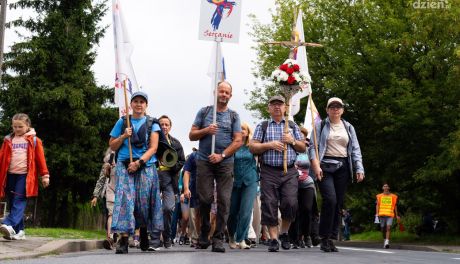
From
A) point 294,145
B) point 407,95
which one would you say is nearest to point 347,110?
point 407,95

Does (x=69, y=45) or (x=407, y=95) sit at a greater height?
(x=69, y=45)

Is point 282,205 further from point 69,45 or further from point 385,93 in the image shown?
point 69,45

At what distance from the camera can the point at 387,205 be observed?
824 inches

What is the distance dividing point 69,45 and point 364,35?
14357mm

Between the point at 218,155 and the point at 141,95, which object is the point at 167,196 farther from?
the point at 141,95

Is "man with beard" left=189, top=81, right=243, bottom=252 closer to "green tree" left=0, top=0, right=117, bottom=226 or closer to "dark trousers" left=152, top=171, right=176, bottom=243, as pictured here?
"dark trousers" left=152, top=171, right=176, bottom=243

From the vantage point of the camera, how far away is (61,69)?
39.0 meters

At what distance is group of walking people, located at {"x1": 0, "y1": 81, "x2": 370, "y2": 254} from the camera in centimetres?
1015

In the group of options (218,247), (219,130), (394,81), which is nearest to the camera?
(218,247)

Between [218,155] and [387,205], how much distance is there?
11.0 m

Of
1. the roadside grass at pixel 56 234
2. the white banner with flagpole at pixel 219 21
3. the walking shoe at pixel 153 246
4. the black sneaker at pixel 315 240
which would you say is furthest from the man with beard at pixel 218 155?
the black sneaker at pixel 315 240

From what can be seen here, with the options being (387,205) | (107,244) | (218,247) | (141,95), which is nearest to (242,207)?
(218,247)

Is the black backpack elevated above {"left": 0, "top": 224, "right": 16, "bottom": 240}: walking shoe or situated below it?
above

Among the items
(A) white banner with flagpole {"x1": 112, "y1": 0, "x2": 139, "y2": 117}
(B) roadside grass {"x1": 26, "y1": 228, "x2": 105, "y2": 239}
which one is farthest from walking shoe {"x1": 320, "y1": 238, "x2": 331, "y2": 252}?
(B) roadside grass {"x1": 26, "y1": 228, "x2": 105, "y2": 239}
